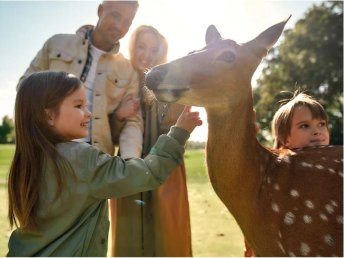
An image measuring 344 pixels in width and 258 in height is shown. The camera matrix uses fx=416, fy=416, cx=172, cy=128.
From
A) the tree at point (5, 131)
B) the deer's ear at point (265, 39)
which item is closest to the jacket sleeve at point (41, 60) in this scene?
the deer's ear at point (265, 39)

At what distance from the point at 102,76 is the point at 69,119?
139 centimetres

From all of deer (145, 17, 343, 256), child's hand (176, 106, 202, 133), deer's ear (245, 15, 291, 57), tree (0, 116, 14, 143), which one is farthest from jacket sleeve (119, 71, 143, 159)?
tree (0, 116, 14, 143)

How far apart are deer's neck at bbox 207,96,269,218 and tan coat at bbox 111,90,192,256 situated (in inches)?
36.8

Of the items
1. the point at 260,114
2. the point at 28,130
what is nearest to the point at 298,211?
the point at 28,130

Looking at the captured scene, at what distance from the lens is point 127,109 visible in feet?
12.8

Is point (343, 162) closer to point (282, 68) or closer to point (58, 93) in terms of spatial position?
point (58, 93)

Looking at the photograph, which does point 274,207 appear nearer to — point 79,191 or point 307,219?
point 307,219

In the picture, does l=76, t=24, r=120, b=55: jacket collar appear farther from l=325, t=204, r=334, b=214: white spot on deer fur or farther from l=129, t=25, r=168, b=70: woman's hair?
l=325, t=204, r=334, b=214: white spot on deer fur

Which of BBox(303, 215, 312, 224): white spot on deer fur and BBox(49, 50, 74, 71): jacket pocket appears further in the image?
BBox(49, 50, 74, 71): jacket pocket

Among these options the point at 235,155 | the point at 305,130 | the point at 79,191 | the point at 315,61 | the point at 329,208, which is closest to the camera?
the point at 79,191

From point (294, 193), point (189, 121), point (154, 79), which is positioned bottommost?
point (294, 193)

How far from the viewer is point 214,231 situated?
648 cm

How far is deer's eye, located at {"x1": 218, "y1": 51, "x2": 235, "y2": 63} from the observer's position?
297 centimetres

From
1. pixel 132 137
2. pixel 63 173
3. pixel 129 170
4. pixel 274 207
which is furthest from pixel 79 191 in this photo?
pixel 132 137
